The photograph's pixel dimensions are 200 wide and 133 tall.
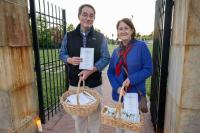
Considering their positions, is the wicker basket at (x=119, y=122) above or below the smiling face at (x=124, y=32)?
below

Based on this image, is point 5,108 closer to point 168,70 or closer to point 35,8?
point 35,8

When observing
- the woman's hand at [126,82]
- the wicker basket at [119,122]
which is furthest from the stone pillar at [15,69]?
the woman's hand at [126,82]

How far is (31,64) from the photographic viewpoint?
12.9ft

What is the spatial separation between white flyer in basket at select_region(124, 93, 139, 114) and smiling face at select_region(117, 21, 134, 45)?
682 millimetres

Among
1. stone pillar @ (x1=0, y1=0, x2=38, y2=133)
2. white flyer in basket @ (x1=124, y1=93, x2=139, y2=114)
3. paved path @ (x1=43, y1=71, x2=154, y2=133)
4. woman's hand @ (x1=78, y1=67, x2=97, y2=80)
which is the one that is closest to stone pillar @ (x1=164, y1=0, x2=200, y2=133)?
white flyer in basket @ (x1=124, y1=93, x2=139, y2=114)

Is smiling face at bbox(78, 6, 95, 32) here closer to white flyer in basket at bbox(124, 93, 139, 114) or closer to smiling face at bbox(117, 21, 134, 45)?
smiling face at bbox(117, 21, 134, 45)

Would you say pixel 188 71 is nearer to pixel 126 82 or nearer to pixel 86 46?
pixel 126 82

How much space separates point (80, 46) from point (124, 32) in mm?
790

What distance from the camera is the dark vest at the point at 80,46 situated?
3.13 meters

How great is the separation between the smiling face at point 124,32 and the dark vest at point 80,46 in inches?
21.4

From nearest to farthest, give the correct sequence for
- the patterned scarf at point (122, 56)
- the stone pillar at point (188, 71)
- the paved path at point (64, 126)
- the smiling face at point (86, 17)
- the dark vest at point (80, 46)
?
the stone pillar at point (188, 71), the patterned scarf at point (122, 56), the smiling face at point (86, 17), the dark vest at point (80, 46), the paved path at point (64, 126)

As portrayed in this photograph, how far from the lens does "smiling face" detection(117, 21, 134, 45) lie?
2635 mm

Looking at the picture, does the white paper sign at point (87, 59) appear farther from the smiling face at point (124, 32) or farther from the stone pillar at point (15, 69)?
the stone pillar at point (15, 69)

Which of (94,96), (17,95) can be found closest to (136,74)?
(94,96)
